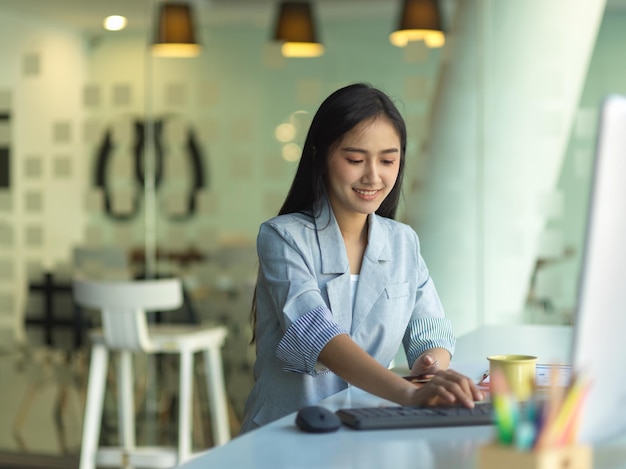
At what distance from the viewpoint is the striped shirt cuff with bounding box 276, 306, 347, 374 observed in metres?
2.00

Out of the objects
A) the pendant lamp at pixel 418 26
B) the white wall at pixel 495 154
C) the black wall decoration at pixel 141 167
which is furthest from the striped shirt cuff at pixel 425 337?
the black wall decoration at pixel 141 167

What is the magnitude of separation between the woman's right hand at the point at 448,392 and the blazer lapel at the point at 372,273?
1.25ft

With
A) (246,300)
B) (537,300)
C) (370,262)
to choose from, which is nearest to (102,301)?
(246,300)

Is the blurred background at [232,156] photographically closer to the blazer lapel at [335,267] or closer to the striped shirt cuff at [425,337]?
the striped shirt cuff at [425,337]

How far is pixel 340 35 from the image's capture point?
525cm

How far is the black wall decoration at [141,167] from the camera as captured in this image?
18.0 ft

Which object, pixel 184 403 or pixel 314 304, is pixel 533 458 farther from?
pixel 184 403

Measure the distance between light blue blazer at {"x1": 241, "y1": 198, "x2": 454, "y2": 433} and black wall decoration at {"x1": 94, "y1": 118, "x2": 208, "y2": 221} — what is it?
328 centimetres

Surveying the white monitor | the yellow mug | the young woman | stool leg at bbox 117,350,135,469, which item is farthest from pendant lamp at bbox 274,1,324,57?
the white monitor

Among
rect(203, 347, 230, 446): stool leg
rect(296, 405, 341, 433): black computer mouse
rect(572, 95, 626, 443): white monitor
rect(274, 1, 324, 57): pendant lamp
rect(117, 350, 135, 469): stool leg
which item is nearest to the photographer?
rect(572, 95, 626, 443): white monitor

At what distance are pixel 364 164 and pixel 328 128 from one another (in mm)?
107

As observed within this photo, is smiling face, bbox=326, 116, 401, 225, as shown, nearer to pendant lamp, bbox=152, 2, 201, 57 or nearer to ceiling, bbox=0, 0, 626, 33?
ceiling, bbox=0, 0, 626, 33

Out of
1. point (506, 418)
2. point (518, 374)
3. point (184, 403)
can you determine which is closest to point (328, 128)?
point (518, 374)

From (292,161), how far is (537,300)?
132cm
